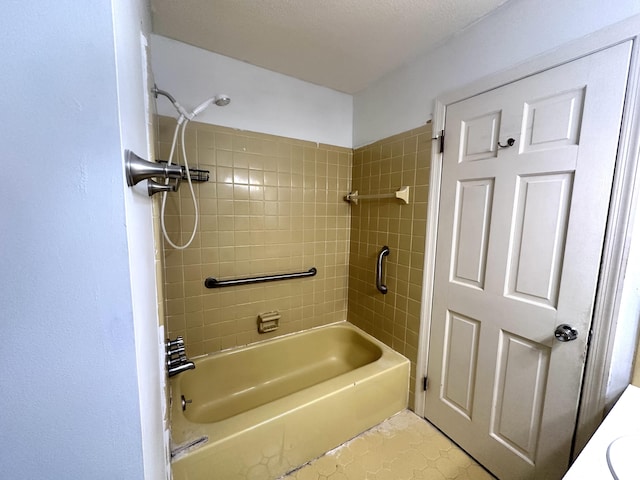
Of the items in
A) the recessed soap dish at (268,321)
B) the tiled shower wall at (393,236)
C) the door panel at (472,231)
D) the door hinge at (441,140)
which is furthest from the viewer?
the recessed soap dish at (268,321)

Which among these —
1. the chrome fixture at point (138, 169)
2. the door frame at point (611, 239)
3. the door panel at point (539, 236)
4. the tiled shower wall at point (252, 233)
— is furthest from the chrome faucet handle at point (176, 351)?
the door frame at point (611, 239)

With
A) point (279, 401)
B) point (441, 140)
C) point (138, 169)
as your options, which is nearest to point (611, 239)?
point (441, 140)

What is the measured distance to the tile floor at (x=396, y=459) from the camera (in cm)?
120

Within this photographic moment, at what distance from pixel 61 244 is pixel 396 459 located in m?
1.68

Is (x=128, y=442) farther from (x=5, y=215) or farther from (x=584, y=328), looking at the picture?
(x=584, y=328)

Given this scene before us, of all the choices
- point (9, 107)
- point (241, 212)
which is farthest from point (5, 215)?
point (241, 212)

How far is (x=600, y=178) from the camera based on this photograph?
0.85 meters

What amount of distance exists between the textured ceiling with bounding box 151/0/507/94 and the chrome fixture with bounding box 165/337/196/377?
158cm

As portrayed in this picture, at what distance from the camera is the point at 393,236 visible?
1643 millimetres

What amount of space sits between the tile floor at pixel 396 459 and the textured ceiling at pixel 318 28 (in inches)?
86.7

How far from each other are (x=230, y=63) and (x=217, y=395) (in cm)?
214

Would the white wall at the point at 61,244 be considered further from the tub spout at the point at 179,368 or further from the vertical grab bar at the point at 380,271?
the vertical grab bar at the point at 380,271

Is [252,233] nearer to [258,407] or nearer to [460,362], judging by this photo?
[258,407]

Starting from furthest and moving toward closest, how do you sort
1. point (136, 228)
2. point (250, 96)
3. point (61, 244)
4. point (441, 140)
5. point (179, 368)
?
point (250, 96) < point (441, 140) < point (179, 368) < point (136, 228) < point (61, 244)
